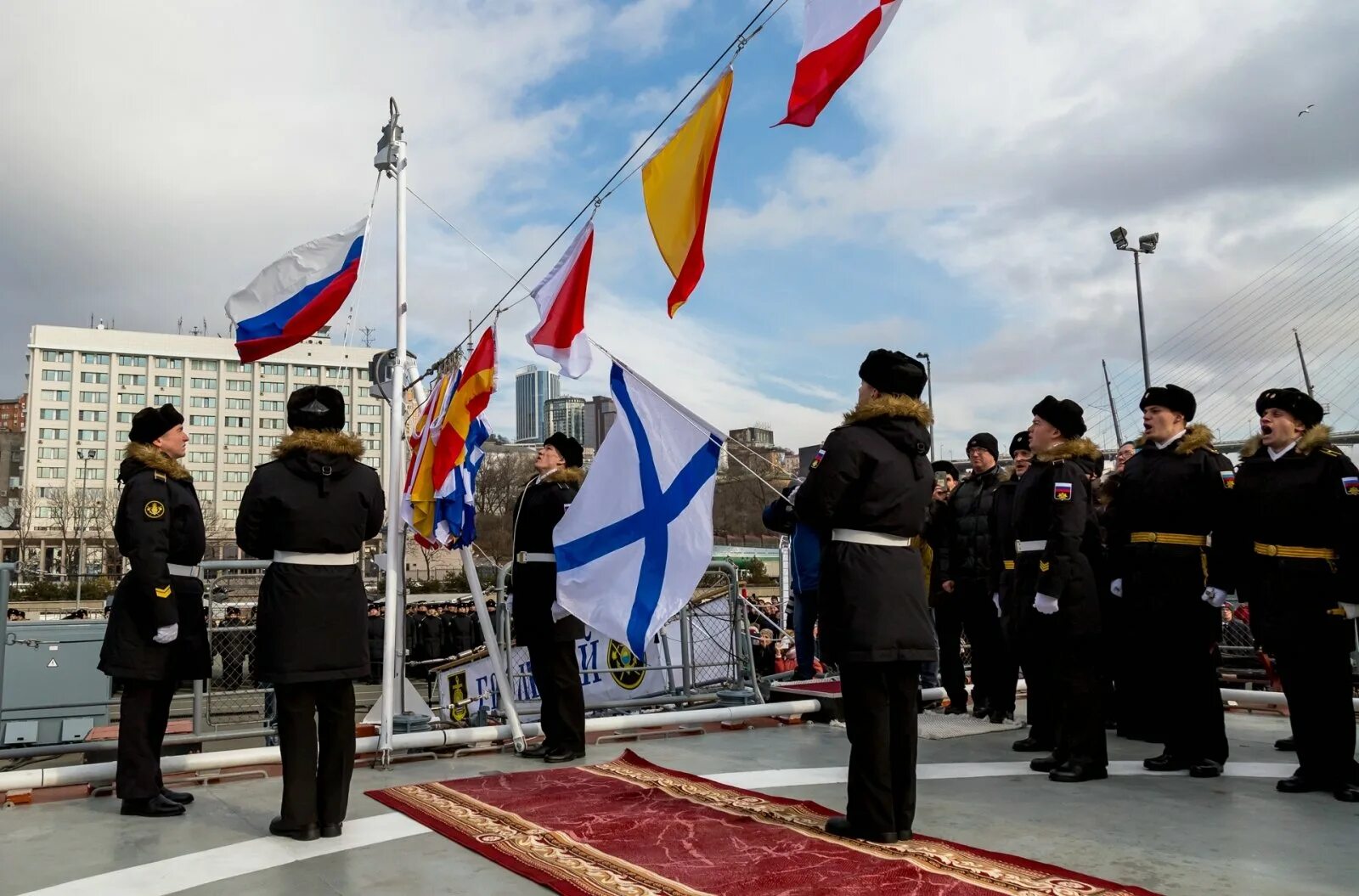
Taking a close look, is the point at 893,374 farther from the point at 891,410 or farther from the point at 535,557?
→ the point at 535,557

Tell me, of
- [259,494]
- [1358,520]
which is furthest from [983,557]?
[259,494]

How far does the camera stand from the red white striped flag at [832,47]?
15.3 feet

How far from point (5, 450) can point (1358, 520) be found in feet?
466

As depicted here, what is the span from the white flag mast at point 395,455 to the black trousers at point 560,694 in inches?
34.9

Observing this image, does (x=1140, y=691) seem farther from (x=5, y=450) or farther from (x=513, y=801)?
(x=5, y=450)

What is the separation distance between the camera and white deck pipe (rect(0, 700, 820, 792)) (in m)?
5.44

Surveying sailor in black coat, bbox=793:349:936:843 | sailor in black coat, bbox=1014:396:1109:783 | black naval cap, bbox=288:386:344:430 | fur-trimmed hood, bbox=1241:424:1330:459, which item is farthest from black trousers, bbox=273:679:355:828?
fur-trimmed hood, bbox=1241:424:1330:459

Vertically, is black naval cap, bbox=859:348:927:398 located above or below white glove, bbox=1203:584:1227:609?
above

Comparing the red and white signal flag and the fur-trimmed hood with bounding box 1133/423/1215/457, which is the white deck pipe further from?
the fur-trimmed hood with bounding box 1133/423/1215/457

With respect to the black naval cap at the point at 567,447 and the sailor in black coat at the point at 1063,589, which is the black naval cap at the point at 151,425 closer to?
the black naval cap at the point at 567,447

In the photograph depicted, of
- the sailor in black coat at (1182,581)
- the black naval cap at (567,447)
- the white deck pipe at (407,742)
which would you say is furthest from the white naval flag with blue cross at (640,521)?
the sailor in black coat at (1182,581)

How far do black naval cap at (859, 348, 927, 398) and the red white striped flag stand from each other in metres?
1.15

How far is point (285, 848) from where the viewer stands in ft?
14.4

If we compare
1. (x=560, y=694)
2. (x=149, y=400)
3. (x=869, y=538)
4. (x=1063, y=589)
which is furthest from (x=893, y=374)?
(x=149, y=400)
